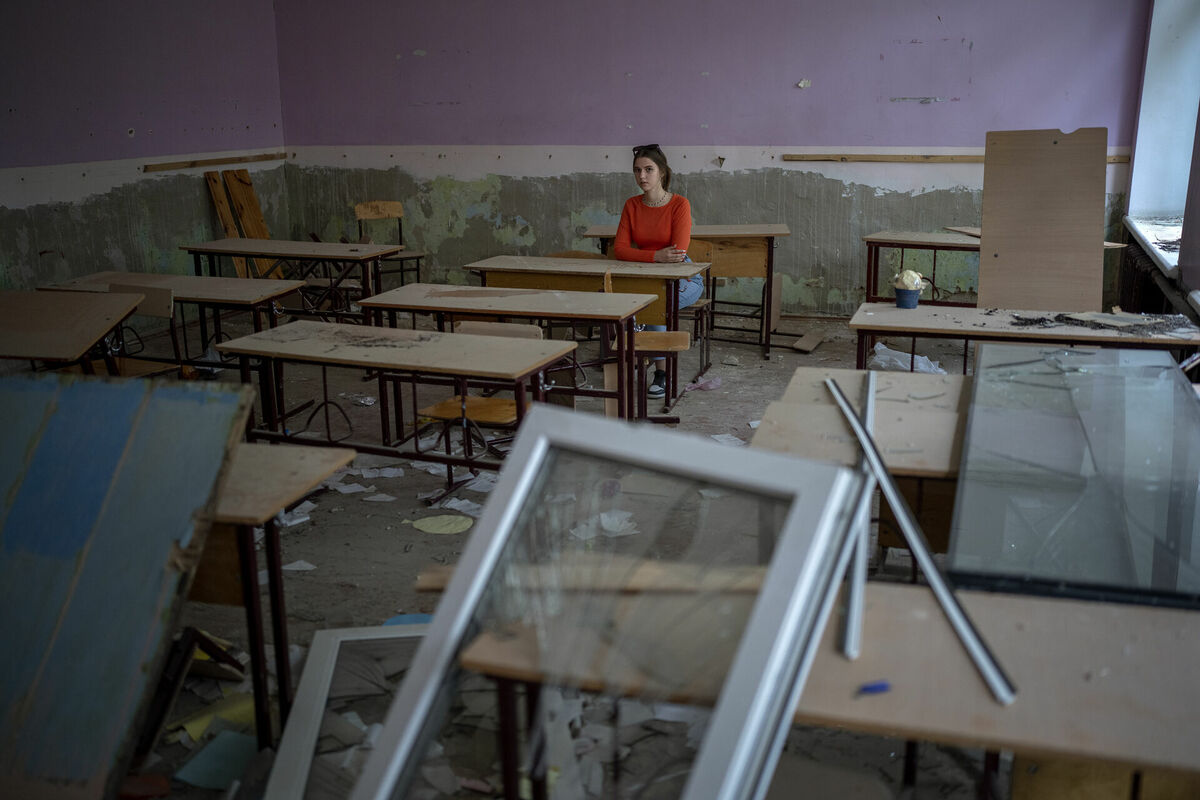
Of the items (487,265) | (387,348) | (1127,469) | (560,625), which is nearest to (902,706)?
(560,625)

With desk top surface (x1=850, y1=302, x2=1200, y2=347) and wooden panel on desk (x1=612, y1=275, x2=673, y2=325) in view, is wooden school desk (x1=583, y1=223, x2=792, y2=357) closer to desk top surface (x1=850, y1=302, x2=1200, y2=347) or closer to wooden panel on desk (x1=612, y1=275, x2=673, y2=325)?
wooden panel on desk (x1=612, y1=275, x2=673, y2=325)

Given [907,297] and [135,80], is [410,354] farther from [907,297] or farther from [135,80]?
[135,80]

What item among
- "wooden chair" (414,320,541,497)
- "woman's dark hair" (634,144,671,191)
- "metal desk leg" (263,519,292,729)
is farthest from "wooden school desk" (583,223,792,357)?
"metal desk leg" (263,519,292,729)

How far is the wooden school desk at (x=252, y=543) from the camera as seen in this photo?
79.0 inches

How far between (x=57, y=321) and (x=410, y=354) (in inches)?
62.5

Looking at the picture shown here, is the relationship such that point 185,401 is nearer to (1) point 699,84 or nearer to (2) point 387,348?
(2) point 387,348

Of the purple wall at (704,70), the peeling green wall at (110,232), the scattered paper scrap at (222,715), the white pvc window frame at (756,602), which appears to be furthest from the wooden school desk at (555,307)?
the purple wall at (704,70)

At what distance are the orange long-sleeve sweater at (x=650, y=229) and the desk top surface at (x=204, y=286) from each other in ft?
5.84

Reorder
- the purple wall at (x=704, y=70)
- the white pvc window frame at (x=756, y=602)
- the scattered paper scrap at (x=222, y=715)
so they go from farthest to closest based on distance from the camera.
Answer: the purple wall at (x=704, y=70) < the scattered paper scrap at (x=222, y=715) < the white pvc window frame at (x=756, y=602)

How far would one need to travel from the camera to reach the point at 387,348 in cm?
349

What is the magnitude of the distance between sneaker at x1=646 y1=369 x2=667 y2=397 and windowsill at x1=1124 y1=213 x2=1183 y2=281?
2.43m

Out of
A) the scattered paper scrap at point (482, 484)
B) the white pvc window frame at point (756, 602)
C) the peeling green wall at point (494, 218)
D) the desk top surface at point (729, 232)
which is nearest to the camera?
the white pvc window frame at point (756, 602)

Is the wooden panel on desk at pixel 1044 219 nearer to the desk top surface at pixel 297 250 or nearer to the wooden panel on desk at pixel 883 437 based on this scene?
the wooden panel on desk at pixel 883 437

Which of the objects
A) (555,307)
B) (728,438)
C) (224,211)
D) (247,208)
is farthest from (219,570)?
(247,208)
